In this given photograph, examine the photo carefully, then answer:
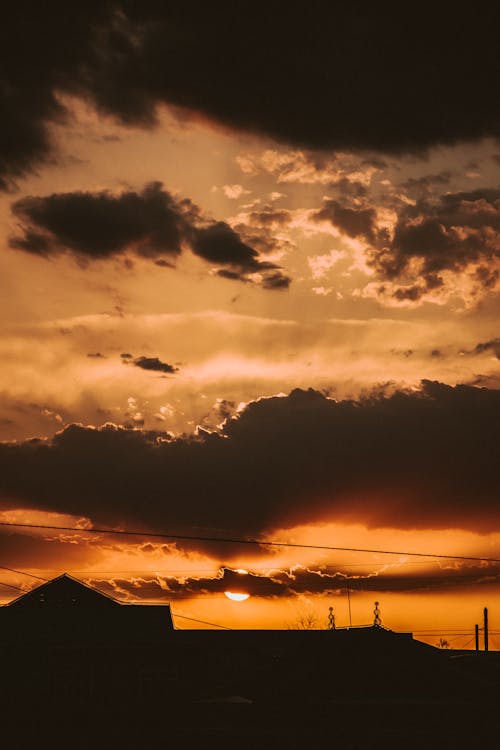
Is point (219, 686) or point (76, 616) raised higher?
point (76, 616)

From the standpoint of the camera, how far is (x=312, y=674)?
1875 inches

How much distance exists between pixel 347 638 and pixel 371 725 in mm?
5342

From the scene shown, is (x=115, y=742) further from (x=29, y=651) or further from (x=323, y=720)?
(x=29, y=651)

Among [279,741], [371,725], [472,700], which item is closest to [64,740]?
[279,741]

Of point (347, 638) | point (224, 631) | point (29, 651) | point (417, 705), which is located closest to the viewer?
point (417, 705)

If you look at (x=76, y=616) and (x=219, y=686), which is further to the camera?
(x=76, y=616)

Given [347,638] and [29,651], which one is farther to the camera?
[29,651]

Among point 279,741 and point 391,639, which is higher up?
point 391,639

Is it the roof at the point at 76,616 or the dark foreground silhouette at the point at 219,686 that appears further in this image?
the roof at the point at 76,616

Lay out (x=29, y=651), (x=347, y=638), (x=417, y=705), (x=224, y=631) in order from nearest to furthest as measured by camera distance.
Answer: (x=417, y=705) < (x=347, y=638) < (x=29, y=651) < (x=224, y=631)

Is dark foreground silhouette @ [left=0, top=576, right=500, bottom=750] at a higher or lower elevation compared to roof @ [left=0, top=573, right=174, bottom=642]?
lower

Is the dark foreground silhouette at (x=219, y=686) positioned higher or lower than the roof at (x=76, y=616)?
lower

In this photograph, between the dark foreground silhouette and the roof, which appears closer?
the dark foreground silhouette

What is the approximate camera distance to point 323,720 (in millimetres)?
44344
